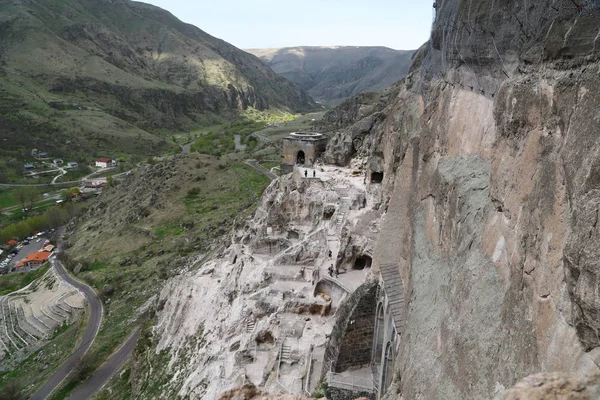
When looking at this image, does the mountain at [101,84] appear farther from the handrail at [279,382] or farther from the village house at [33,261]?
the handrail at [279,382]

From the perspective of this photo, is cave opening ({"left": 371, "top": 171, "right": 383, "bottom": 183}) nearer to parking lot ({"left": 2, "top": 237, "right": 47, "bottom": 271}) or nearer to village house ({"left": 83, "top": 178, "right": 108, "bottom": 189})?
parking lot ({"left": 2, "top": 237, "right": 47, "bottom": 271})

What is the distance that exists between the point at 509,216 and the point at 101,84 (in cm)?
14710

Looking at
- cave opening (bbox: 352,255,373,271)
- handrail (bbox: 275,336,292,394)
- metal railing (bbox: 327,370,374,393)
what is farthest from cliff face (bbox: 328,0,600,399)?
cave opening (bbox: 352,255,373,271)

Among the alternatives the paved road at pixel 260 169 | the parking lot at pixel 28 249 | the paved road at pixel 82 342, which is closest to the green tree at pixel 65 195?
the parking lot at pixel 28 249

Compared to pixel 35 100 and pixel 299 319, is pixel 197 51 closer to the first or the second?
pixel 35 100

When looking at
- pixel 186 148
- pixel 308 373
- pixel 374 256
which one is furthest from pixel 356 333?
pixel 186 148

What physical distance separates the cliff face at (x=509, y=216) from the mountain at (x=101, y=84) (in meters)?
110

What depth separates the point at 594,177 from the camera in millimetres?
4848

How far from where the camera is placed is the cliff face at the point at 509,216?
16.6ft

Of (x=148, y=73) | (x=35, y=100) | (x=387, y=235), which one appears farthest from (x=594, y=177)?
(x=148, y=73)

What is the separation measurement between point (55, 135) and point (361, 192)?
10200cm

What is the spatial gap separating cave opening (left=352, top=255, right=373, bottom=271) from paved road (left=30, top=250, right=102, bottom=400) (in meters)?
25.5

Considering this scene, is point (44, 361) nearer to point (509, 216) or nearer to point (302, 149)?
point (302, 149)

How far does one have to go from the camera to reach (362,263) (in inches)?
898
